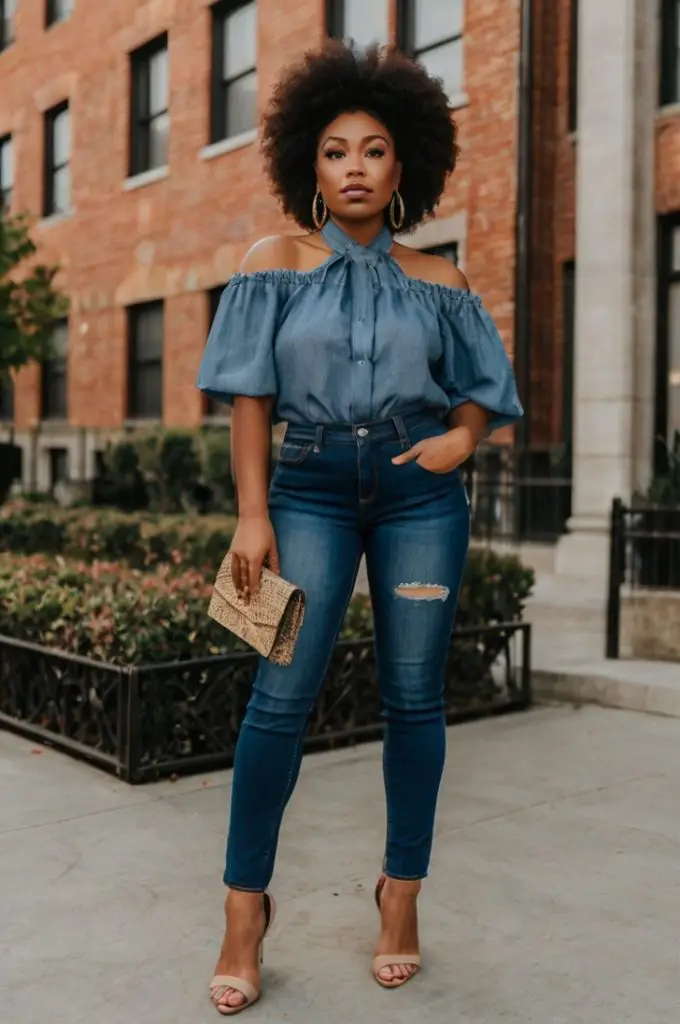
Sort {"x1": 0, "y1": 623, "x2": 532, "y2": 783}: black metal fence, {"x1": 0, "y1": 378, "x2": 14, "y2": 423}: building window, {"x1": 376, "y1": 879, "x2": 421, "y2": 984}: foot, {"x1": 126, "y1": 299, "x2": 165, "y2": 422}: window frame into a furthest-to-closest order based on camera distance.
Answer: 1. {"x1": 0, "y1": 378, "x2": 14, "y2": 423}: building window
2. {"x1": 126, "y1": 299, "x2": 165, "y2": 422}: window frame
3. {"x1": 0, "y1": 623, "x2": 532, "y2": 783}: black metal fence
4. {"x1": 376, "y1": 879, "x2": 421, "y2": 984}: foot

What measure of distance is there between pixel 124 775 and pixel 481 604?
2.39 metres

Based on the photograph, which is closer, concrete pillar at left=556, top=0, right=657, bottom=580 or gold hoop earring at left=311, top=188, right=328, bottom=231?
gold hoop earring at left=311, top=188, right=328, bottom=231

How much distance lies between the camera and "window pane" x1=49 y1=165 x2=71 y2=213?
19.5 meters

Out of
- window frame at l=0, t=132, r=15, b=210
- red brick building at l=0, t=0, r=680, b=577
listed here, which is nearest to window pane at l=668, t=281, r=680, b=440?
red brick building at l=0, t=0, r=680, b=577

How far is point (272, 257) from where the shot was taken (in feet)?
9.49

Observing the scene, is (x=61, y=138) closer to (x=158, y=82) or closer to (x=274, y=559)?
(x=158, y=82)

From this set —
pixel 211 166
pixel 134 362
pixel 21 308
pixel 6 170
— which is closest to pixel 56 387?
pixel 134 362

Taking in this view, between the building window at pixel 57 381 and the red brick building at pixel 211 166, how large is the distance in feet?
A: 0.13

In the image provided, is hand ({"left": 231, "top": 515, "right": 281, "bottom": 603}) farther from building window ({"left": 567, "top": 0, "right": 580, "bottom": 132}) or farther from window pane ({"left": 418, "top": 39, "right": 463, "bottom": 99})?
window pane ({"left": 418, "top": 39, "right": 463, "bottom": 99})

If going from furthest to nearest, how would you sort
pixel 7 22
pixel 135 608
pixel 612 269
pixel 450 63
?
pixel 7 22 < pixel 450 63 < pixel 612 269 < pixel 135 608

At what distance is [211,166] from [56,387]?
18.3 feet

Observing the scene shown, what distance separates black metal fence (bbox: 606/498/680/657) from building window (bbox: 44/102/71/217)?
14777mm

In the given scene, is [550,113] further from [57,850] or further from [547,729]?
[57,850]

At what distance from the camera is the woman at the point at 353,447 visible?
283 centimetres
